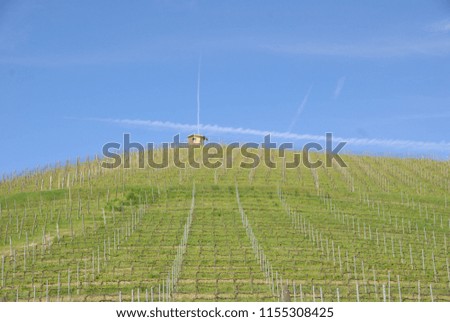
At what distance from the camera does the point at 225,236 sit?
31953 millimetres

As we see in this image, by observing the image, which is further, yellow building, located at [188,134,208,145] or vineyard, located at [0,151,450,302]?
yellow building, located at [188,134,208,145]

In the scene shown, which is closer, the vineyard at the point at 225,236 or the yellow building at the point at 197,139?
the vineyard at the point at 225,236

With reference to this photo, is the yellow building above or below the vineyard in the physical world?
above

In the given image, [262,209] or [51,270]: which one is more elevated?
[262,209]

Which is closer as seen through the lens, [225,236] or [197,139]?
[225,236]

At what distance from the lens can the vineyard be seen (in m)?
23.5

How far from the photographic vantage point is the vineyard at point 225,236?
2350 centimetres

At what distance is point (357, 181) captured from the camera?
5341cm

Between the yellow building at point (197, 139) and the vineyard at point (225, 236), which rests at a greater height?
the yellow building at point (197, 139)

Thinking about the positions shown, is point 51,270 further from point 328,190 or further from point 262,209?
point 328,190

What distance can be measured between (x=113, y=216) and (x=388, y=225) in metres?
14.6
